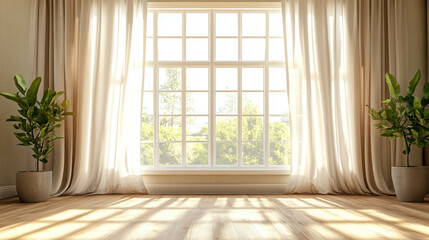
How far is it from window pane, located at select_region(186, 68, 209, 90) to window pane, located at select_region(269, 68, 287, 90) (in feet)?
2.89

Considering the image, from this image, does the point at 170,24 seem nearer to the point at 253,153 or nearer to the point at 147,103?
the point at 147,103

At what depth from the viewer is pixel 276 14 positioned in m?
4.97

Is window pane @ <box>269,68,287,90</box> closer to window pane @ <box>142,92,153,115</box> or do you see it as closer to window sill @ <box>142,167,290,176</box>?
window sill @ <box>142,167,290,176</box>

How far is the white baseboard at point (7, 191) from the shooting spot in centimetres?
411

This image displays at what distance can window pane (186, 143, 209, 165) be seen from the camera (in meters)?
4.86

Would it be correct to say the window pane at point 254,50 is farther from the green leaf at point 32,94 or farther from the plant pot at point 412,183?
the green leaf at point 32,94

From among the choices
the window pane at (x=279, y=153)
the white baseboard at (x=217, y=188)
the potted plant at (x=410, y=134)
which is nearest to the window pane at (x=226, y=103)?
the window pane at (x=279, y=153)

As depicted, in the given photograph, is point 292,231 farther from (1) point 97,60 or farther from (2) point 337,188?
(1) point 97,60

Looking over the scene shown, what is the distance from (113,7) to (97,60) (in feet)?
2.34

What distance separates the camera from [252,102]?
4.94 m

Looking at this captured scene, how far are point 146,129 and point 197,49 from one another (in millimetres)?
1295

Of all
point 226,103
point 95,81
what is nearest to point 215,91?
point 226,103

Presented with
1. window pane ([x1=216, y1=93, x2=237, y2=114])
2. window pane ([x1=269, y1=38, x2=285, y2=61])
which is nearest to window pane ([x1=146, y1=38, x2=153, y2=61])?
window pane ([x1=216, y1=93, x2=237, y2=114])

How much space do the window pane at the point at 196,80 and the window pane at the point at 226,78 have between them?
164 mm
